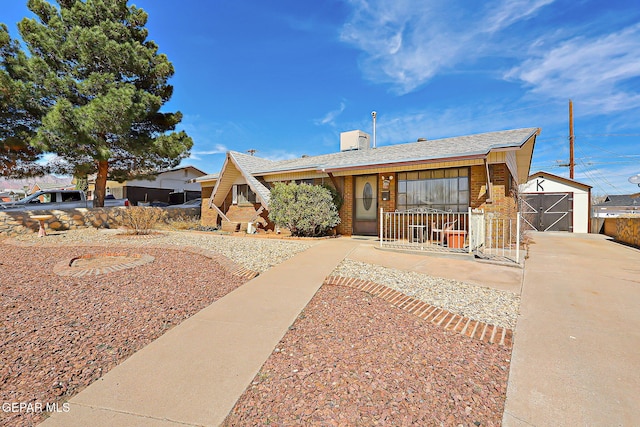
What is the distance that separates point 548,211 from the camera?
17.9 metres

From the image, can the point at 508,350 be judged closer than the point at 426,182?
Yes

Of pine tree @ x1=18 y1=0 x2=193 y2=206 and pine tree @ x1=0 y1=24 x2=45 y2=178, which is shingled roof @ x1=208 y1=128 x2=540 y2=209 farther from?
pine tree @ x1=0 y1=24 x2=45 y2=178

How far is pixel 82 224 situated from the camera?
43.7ft

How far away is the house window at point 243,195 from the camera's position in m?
14.8

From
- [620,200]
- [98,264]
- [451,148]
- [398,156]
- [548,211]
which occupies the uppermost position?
[451,148]

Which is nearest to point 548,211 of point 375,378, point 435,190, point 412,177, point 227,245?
point 435,190

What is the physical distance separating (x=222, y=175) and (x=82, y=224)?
6.48 metres

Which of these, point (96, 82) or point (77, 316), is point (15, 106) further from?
point (77, 316)

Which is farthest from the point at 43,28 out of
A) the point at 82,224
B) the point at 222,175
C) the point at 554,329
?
the point at 554,329

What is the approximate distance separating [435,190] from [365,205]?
267 cm

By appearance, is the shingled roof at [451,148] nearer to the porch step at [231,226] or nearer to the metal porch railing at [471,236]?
the metal porch railing at [471,236]

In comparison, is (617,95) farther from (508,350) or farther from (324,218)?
(508,350)

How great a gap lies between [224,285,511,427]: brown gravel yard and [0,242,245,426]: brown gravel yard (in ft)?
5.41

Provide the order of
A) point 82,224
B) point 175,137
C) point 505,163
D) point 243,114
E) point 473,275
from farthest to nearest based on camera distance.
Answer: point 243,114 → point 175,137 → point 82,224 → point 505,163 → point 473,275
